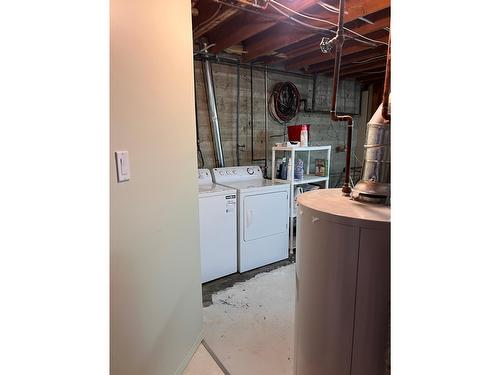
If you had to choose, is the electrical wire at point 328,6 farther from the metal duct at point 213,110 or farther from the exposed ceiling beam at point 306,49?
the metal duct at point 213,110

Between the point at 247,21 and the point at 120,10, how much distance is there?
171cm

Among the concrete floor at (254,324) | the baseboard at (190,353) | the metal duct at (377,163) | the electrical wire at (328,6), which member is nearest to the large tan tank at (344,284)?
the metal duct at (377,163)

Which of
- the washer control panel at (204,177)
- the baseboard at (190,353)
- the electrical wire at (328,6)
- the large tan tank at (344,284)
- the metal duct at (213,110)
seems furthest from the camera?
the metal duct at (213,110)

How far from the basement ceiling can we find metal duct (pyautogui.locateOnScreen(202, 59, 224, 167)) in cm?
22

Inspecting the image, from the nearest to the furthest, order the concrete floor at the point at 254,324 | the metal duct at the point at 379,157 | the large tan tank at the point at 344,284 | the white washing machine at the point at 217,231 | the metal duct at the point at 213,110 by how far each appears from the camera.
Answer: the large tan tank at the point at 344,284 → the metal duct at the point at 379,157 → the concrete floor at the point at 254,324 → the white washing machine at the point at 217,231 → the metal duct at the point at 213,110

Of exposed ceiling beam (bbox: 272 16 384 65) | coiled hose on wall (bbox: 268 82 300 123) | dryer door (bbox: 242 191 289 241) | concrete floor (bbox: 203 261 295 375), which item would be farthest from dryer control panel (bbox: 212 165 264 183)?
exposed ceiling beam (bbox: 272 16 384 65)

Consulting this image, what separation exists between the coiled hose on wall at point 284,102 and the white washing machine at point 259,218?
1085mm

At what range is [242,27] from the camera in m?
2.71

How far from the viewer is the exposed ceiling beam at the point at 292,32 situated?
2.21 metres
